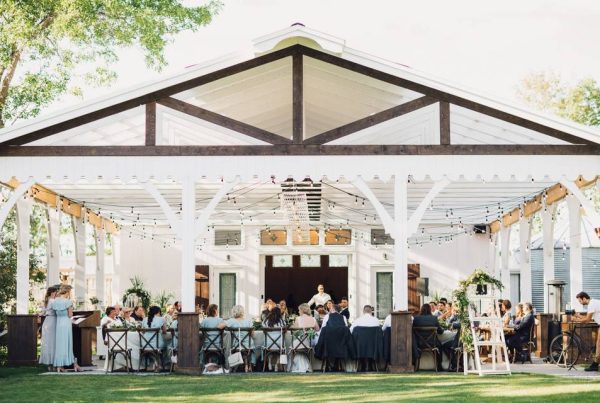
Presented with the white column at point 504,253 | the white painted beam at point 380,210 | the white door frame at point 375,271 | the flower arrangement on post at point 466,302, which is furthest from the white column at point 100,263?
the flower arrangement on post at point 466,302

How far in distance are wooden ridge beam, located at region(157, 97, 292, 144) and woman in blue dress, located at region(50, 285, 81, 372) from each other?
10.6ft

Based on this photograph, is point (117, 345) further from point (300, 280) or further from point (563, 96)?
point (563, 96)

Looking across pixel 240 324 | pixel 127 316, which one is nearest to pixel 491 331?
pixel 240 324

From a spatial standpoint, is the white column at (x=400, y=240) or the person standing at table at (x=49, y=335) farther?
the person standing at table at (x=49, y=335)

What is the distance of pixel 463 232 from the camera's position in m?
24.6

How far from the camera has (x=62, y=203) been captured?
1925cm

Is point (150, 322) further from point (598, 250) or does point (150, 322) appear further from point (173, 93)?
point (598, 250)

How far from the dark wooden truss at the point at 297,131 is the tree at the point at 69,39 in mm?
8549

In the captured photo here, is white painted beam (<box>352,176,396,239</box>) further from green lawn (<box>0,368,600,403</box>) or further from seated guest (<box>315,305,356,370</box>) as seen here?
green lawn (<box>0,368,600,403</box>)

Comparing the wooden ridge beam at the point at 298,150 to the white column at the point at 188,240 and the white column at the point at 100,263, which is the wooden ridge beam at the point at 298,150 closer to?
the white column at the point at 188,240

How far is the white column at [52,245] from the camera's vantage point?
19141 mm

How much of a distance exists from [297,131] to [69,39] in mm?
11756

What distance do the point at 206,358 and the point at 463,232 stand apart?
11.0m

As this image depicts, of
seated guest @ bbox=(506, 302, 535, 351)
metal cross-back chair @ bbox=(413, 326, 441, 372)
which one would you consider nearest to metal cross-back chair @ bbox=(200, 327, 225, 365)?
metal cross-back chair @ bbox=(413, 326, 441, 372)
